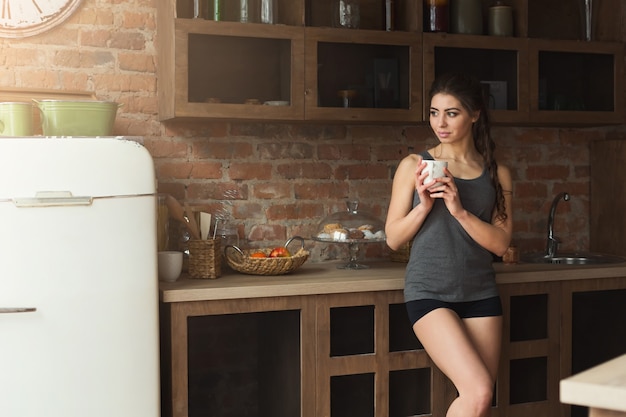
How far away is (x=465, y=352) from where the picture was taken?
2.70 meters

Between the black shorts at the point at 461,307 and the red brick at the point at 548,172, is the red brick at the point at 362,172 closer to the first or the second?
the red brick at the point at 548,172

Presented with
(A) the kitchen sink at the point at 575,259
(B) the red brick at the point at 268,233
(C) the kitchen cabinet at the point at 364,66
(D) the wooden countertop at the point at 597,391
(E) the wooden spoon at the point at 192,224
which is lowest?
(A) the kitchen sink at the point at 575,259

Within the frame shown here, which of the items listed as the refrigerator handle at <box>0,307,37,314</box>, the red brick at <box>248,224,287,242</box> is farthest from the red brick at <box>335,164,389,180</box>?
the refrigerator handle at <box>0,307,37,314</box>

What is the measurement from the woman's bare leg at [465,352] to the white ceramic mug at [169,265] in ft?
2.88

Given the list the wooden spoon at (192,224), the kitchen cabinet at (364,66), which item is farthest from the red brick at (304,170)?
the wooden spoon at (192,224)

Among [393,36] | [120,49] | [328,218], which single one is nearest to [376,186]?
[328,218]

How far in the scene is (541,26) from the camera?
12.5ft

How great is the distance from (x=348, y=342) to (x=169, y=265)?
0.71m

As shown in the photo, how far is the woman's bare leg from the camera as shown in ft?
8.82

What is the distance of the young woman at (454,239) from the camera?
2.74m

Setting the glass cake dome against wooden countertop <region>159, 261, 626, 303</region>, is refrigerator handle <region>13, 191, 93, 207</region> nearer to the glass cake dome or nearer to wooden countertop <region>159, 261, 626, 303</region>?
wooden countertop <region>159, 261, 626, 303</region>

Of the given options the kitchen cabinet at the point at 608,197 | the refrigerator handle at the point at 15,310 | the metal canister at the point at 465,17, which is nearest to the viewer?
the refrigerator handle at the point at 15,310

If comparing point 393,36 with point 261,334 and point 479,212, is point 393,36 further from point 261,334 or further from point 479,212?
point 261,334

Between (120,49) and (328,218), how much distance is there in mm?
1066
